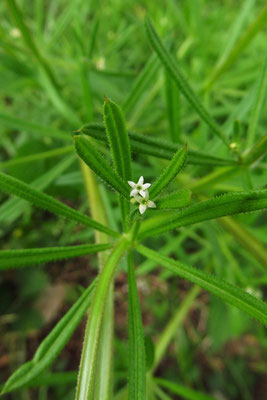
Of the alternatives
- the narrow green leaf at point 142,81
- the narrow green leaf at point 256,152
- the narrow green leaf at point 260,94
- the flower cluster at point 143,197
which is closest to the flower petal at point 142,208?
the flower cluster at point 143,197

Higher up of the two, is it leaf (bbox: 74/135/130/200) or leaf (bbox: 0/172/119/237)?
leaf (bbox: 0/172/119/237)

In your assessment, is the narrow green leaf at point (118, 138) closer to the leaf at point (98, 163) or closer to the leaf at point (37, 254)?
the leaf at point (98, 163)

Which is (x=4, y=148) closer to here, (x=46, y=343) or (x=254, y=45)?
(x=254, y=45)

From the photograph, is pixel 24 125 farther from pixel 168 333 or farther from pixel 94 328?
pixel 168 333

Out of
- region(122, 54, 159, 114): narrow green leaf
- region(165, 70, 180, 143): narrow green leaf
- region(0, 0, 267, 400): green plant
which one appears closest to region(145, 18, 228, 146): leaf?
region(0, 0, 267, 400): green plant

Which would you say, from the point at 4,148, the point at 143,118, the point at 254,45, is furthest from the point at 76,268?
the point at 254,45

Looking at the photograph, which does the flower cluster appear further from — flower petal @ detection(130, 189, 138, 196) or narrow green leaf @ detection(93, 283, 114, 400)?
narrow green leaf @ detection(93, 283, 114, 400)

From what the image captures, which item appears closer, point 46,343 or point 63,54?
point 46,343
